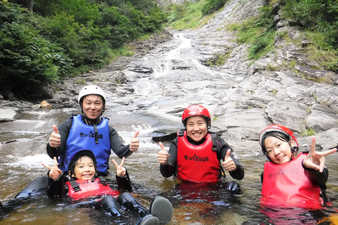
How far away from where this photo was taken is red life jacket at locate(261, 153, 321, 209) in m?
2.79

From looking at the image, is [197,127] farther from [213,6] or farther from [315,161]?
[213,6]

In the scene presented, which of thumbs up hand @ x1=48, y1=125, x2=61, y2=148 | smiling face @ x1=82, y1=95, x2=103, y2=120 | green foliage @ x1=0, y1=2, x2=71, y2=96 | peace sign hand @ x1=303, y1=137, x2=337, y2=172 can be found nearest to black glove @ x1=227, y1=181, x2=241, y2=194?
peace sign hand @ x1=303, y1=137, x2=337, y2=172

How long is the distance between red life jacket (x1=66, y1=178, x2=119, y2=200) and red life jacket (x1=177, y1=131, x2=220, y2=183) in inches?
45.7

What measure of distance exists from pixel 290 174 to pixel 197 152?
4.22ft

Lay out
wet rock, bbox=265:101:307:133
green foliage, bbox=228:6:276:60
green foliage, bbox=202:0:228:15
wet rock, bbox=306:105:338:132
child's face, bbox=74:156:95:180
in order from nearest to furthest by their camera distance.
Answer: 1. child's face, bbox=74:156:95:180
2. wet rock, bbox=306:105:338:132
3. wet rock, bbox=265:101:307:133
4. green foliage, bbox=228:6:276:60
5. green foliage, bbox=202:0:228:15

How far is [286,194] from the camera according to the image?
9.49ft

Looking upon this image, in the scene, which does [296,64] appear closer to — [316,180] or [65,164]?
[316,180]

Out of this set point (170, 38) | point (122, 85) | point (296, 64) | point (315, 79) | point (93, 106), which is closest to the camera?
point (93, 106)

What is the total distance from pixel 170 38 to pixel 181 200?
35.8 m

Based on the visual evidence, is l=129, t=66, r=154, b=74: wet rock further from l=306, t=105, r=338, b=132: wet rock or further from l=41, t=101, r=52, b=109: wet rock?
l=306, t=105, r=338, b=132: wet rock

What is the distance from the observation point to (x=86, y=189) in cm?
314

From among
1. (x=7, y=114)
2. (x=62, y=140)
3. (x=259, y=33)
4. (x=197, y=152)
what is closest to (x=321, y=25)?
(x=259, y=33)

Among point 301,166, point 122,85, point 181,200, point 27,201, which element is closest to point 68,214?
point 27,201

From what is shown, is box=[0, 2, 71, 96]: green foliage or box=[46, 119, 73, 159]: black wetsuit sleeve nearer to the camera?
box=[46, 119, 73, 159]: black wetsuit sleeve
